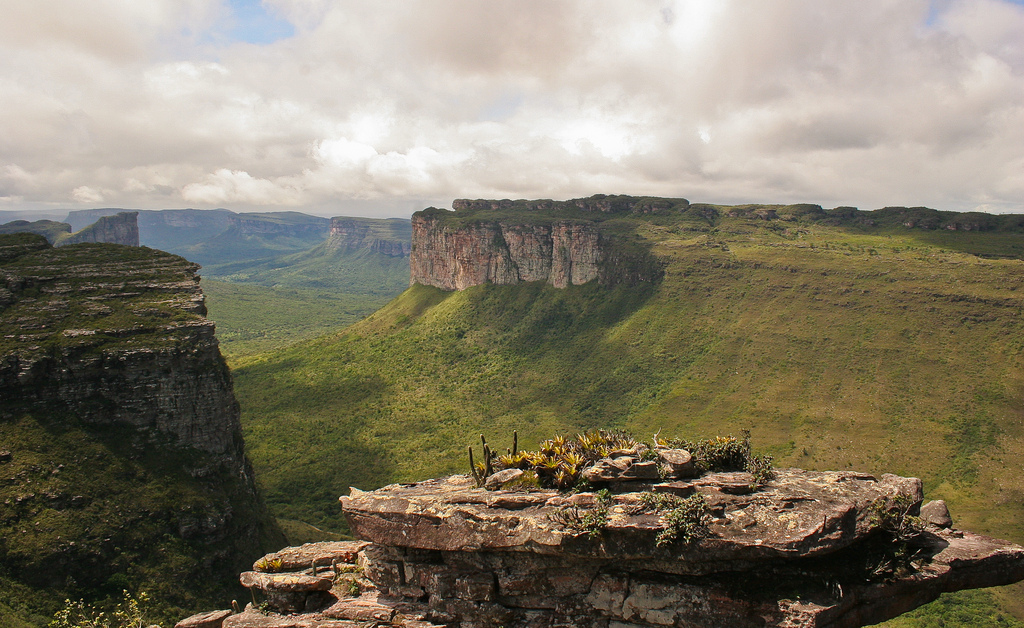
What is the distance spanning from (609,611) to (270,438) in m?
73.1

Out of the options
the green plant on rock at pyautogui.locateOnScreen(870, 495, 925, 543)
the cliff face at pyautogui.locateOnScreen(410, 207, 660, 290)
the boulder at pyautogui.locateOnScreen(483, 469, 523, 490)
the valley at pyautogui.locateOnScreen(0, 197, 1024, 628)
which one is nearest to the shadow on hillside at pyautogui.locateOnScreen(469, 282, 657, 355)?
the valley at pyautogui.locateOnScreen(0, 197, 1024, 628)

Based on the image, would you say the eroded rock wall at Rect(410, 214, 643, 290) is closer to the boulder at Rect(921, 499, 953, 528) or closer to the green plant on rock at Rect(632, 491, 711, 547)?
the boulder at Rect(921, 499, 953, 528)

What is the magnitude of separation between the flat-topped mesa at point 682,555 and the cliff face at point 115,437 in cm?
3206

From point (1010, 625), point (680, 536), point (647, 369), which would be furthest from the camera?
point (647, 369)

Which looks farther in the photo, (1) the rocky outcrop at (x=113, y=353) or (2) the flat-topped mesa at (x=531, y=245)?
(2) the flat-topped mesa at (x=531, y=245)

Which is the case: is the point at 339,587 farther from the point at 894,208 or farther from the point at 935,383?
the point at 894,208

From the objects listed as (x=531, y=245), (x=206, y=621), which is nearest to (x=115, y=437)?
(x=206, y=621)

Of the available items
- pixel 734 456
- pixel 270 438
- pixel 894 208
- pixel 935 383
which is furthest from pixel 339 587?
pixel 894 208

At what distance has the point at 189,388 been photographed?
47.2 meters

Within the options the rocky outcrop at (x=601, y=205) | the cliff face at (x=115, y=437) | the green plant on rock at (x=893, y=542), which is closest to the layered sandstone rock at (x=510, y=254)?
the rocky outcrop at (x=601, y=205)

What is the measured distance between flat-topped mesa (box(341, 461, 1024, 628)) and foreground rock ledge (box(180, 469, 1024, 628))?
4 centimetres

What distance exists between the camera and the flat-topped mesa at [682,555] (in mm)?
14477

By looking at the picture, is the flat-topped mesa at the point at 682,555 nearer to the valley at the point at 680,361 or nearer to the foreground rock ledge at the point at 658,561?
the foreground rock ledge at the point at 658,561

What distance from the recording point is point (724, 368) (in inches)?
3219
